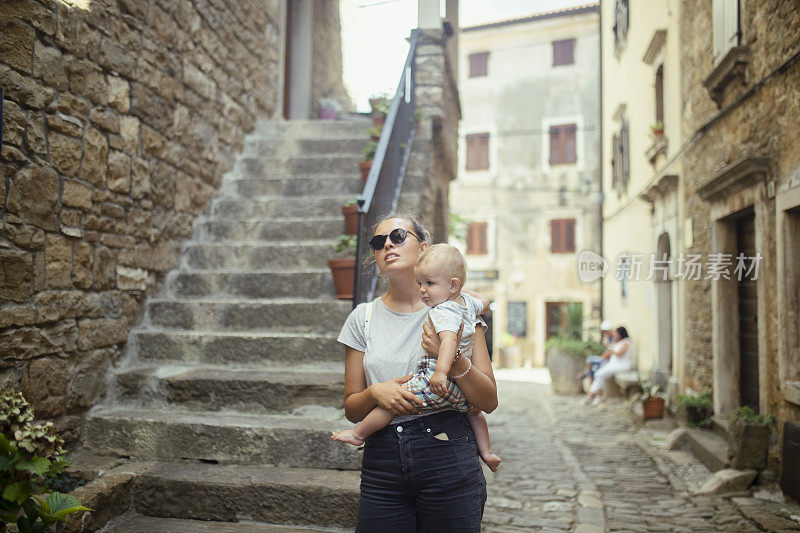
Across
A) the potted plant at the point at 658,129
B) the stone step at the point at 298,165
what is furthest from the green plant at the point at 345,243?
the potted plant at the point at 658,129

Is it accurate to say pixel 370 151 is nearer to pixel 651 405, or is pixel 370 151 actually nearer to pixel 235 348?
pixel 235 348

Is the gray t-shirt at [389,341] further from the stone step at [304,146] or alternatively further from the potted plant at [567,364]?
the potted plant at [567,364]

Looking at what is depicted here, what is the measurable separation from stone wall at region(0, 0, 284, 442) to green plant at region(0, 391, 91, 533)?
0.92m

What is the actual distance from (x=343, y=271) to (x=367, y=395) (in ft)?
8.17

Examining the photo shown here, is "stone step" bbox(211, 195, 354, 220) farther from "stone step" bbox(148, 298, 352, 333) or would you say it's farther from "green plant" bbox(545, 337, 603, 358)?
"green plant" bbox(545, 337, 603, 358)

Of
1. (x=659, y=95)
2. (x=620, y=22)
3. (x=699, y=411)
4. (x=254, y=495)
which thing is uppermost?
(x=620, y=22)

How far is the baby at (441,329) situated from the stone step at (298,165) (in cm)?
417

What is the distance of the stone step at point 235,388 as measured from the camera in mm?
3611

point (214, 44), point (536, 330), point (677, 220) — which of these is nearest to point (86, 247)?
point (214, 44)

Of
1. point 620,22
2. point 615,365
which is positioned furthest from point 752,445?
point 620,22

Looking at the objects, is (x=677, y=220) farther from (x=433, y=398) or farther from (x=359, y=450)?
(x=433, y=398)

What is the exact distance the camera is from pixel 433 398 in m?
1.80

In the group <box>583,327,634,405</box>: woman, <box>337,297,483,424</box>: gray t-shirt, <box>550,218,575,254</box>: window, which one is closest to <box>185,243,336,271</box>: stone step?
<box>337,297,483,424</box>: gray t-shirt

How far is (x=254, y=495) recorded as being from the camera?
120 inches
